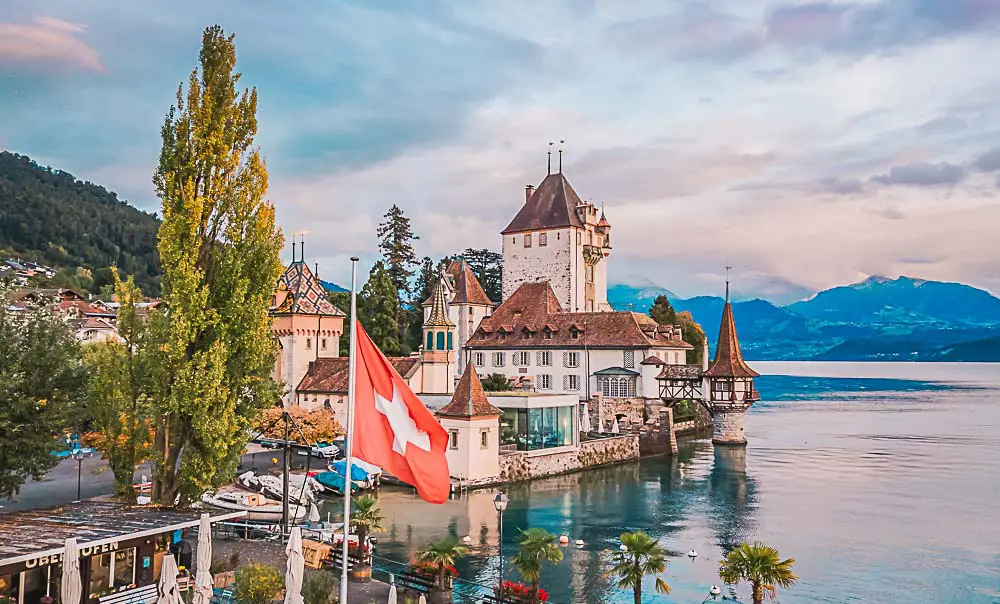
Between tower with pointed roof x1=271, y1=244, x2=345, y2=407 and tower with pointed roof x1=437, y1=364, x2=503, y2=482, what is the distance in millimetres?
14657

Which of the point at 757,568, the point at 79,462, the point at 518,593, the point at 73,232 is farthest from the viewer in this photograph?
the point at 73,232

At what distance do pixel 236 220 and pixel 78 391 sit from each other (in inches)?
253

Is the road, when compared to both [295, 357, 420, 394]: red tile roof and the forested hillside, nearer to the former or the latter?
[295, 357, 420, 394]: red tile roof

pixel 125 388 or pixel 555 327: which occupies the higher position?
pixel 555 327

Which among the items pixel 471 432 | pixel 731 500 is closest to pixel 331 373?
pixel 471 432

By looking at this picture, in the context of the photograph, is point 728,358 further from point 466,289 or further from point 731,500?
point 466,289

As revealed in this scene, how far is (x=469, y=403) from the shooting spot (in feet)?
133

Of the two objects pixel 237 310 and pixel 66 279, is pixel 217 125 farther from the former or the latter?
pixel 66 279

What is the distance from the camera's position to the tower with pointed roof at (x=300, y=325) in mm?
52844

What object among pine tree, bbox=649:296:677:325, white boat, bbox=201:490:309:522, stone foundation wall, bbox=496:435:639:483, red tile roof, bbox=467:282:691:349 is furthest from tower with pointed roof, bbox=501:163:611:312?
white boat, bbox=201:490:309:522

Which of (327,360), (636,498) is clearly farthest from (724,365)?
(327,360)

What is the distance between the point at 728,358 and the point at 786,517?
24.7m

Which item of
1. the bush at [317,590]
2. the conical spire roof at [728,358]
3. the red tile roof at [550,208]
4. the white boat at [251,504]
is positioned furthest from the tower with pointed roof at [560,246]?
the bush at [317,590]

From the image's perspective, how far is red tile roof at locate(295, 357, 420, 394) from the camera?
167 feet
